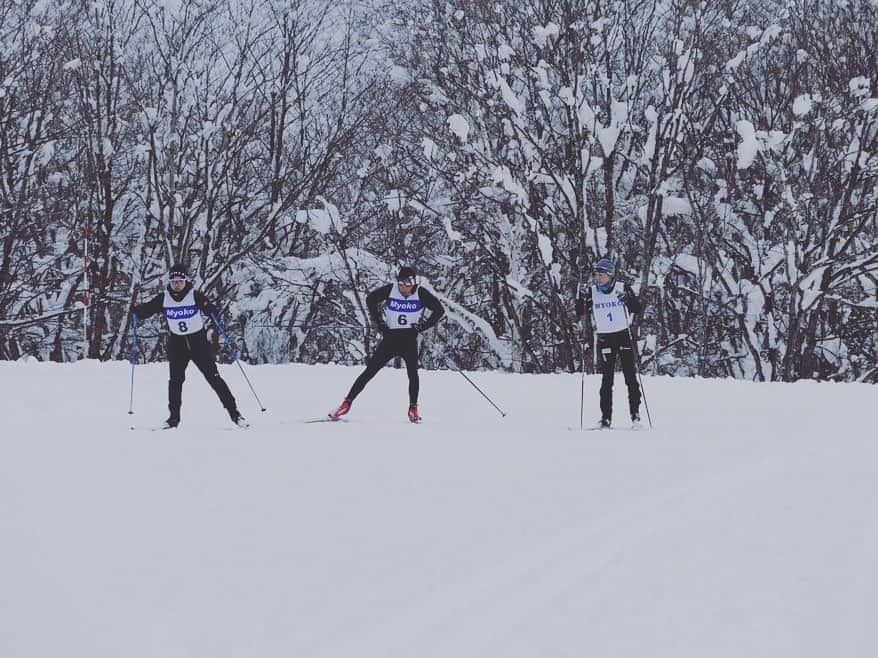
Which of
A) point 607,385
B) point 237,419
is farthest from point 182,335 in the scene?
point 607,385

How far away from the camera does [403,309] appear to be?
36.9 feet

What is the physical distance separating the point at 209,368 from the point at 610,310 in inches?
171

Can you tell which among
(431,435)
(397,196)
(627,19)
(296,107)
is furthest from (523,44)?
(431,435)

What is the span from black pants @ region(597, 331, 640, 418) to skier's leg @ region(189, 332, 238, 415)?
3943 mm

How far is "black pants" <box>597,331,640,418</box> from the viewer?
1098 cm

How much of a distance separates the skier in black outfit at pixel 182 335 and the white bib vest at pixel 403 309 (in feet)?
6.43

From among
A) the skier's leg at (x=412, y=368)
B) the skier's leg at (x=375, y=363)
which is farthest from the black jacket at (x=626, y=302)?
the skier's leg at (x=375, y=363)

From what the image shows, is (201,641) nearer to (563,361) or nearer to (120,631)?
(120,631)

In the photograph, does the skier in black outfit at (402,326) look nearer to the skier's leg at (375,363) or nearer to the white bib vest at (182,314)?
the skier's leg at (375,363)

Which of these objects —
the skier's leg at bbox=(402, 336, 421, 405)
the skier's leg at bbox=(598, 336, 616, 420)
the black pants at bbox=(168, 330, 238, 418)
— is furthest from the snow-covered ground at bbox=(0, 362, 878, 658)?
the skier's leg at bbox=(402, 336, 421, 405)

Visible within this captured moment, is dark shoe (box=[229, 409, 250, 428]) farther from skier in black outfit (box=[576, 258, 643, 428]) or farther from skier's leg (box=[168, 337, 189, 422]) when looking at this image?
skier in black outfit (box=[576, 258, 643, 428])

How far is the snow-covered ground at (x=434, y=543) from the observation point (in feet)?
13.2

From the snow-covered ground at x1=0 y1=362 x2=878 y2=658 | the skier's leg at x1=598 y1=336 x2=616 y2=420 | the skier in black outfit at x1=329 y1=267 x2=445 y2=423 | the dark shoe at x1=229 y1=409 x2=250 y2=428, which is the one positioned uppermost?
the skier in black outfit at x1=329 y1=267 x2=445 y2=423

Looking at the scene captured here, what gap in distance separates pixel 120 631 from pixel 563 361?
21.1m
